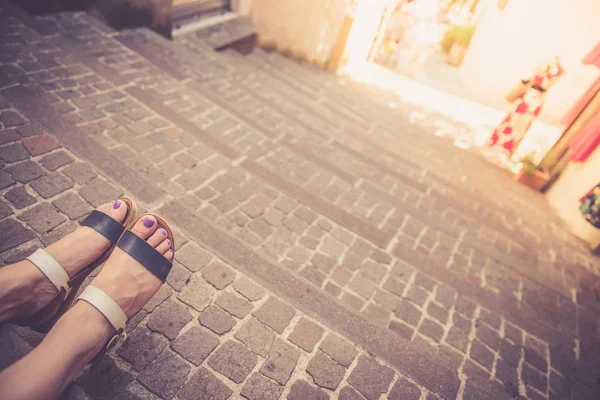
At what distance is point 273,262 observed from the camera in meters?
2.74

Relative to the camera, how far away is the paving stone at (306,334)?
2.24 meters

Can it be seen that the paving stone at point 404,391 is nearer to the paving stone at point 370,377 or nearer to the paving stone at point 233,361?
the paving stone at point 370,377

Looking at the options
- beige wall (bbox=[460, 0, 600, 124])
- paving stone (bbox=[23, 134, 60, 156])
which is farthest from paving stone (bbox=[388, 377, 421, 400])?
beige wall (bbox=[460, 0, 600, 124])

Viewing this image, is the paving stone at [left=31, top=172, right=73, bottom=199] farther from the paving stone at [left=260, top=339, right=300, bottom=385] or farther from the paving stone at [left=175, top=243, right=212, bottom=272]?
the paving stone at [left=260, top=339, right=300, bottom=385]

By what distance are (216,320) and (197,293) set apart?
0.84 ft

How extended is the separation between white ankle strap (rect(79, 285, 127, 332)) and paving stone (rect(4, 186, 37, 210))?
1.26m

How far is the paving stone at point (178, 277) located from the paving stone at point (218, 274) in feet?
0.43

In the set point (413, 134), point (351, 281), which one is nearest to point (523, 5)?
point (413, 134)

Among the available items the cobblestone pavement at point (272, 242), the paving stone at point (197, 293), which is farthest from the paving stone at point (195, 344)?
the paving stone at point (197, 293)

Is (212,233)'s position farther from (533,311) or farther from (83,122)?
(533,311)

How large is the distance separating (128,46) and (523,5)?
43.0 feet

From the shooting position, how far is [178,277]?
7.79ft

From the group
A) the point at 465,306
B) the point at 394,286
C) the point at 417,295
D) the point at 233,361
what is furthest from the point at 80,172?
the point at 465,306

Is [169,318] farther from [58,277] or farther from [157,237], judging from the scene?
[58,277]
